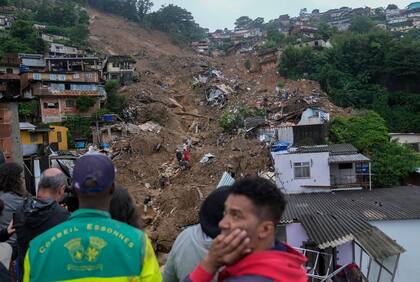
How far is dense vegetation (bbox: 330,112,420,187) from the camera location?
19.9m

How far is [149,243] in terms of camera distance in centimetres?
205

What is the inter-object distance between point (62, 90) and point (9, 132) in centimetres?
1885

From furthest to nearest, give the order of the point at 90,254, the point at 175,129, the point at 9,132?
the point at 175,129
the point at 9,132
the point at 90,254

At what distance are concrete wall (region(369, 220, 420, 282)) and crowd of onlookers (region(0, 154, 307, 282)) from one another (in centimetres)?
1083

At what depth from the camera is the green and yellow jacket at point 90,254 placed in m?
1.92

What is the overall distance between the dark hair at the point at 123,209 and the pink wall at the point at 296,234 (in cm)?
908

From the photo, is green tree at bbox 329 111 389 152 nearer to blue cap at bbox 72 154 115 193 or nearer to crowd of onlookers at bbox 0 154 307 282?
crowd of onlookers at bbox 0 154 307 282

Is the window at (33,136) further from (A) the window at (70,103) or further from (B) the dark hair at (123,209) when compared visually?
(B) the dark hair at (123,209)

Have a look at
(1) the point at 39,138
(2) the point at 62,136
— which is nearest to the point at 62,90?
(2) the point at 62,136

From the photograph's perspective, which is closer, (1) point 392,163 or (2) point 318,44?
(1) point 392,163

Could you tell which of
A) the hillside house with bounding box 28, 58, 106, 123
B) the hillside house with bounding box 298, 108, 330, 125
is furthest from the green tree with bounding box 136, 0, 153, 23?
the hillside house with bounding box 298, 108, 330, 125

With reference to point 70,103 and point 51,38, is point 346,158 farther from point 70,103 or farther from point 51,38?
point 51,38

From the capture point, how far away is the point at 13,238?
3406 millimetres

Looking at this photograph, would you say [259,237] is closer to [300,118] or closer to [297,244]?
[297,244]
